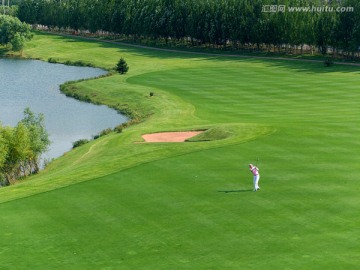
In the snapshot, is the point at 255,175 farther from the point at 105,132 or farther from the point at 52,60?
the point at 52,60

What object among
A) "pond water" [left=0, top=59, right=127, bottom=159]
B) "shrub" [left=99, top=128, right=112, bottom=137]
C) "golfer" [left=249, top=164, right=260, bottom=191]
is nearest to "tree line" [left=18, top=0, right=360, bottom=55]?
"pond water" [left=0, top=59, right=127, bottom=159]

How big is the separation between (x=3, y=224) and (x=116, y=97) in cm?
6987

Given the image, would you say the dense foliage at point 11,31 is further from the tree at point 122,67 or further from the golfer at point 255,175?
the golfer at point 255,175

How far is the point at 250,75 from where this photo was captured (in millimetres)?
122125

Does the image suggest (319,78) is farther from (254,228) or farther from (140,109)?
(254,228)

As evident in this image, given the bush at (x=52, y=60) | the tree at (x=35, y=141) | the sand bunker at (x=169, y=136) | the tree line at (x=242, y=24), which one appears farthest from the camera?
the bush at (x=52, y=60)

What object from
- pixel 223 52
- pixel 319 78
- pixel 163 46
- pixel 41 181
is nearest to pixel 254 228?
pixel 41 181

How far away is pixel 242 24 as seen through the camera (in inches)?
6152

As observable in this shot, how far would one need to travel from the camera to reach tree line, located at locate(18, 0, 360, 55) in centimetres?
14088

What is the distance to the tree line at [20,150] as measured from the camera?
6481 cm

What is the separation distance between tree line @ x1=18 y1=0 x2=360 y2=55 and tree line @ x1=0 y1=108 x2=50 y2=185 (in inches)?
3370

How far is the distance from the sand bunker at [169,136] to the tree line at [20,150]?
37.5ft
